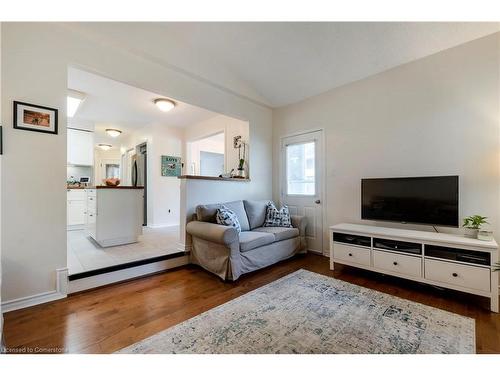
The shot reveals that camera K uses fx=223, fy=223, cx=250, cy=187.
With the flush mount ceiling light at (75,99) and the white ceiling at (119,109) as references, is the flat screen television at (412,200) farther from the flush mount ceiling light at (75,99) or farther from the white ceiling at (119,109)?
the flush mount ceiling light at (75,99)

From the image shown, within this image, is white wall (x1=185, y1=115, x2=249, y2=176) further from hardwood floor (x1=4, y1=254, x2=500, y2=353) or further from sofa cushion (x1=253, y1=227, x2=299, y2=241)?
hardwood floor (x1=4, y1=254, x2=500, y2=353)

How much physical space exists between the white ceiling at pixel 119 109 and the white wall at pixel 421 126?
2.56 metres

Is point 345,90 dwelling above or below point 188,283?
above

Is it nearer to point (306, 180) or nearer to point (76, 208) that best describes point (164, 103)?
point (306, 180)

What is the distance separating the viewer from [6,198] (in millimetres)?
1820

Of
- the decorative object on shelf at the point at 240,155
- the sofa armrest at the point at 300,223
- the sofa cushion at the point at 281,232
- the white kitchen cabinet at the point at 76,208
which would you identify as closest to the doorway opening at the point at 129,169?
the white kitchen cabinet at the point at 76,208

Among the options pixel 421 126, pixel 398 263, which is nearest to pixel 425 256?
pixel 398 263

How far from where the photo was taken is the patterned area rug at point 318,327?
144cm

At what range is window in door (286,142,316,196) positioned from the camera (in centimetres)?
370

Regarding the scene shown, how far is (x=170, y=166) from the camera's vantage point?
17.4ft

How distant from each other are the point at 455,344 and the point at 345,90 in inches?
122
